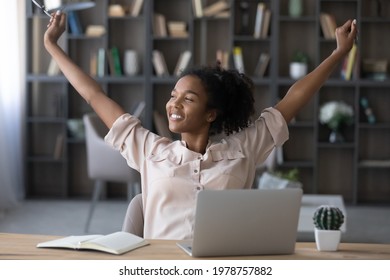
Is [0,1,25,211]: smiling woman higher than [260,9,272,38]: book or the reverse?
the reverse

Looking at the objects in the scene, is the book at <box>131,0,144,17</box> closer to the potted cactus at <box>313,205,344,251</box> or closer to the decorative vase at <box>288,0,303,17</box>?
the decorative vase at <box>288,0,303,17</box>

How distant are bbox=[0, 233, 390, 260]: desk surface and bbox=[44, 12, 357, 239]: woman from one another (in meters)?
0.25

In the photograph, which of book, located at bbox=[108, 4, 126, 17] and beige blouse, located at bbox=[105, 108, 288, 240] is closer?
beige blouse, located at bbox=[105, 108, 288, 240]

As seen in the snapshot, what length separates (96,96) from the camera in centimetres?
232

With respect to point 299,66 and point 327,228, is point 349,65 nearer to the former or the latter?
point 299,66

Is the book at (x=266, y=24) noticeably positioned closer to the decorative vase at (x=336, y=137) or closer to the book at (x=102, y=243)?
A: the decorative vase at (x=336, y=137)

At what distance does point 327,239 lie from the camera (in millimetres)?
2008

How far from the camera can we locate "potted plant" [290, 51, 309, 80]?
686 centimetres

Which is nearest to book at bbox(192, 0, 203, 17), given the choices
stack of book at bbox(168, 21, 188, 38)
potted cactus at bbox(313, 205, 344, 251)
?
stack of book at bbox(168, 21, 188, 38)

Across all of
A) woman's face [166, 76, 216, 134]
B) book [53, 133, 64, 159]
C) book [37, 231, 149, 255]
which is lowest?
book [53, 133, 64, 159]

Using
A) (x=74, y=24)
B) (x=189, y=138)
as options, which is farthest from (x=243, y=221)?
(x=74, y=24)

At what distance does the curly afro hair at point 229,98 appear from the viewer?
2395 mm

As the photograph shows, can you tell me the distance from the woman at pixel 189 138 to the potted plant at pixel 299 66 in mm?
4522
